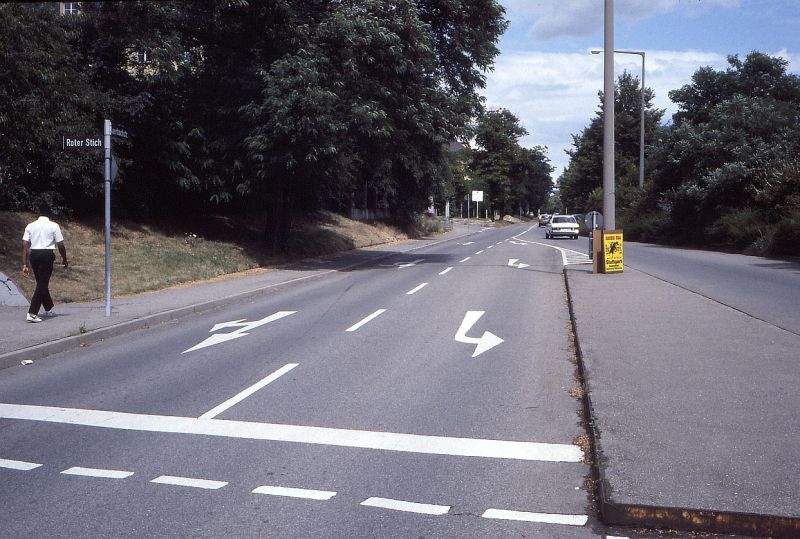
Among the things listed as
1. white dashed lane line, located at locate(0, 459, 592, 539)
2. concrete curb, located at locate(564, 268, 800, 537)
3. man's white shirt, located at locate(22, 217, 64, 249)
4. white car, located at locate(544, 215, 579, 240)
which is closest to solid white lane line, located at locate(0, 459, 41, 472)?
white dashed lane line, located at locate(0, 459, 592, 539)

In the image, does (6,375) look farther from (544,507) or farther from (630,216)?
(630,216)

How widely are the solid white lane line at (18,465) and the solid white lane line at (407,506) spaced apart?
2527mm

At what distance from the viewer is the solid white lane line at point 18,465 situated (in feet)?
17.6

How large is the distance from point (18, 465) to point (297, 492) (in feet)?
7.16

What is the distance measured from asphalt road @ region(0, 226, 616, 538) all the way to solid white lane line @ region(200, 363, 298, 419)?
0.09 ft

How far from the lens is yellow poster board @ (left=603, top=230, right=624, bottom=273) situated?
60.0 ft

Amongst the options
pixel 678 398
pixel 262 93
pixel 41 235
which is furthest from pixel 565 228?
pixel 678 398

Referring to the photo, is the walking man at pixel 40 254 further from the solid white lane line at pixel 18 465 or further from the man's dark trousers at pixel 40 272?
the solid white lane line at pixel 18 465

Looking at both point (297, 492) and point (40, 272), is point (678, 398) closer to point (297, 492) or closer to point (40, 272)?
point (297, 492)

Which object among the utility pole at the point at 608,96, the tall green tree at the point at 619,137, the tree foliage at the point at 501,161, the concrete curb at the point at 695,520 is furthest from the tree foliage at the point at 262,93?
the tree foliage at the point at 501,161

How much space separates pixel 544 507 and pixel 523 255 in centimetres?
2608

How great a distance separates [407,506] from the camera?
4609mm

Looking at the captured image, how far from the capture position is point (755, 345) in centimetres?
898

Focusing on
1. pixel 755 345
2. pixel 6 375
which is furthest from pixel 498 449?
pixel 6 375
